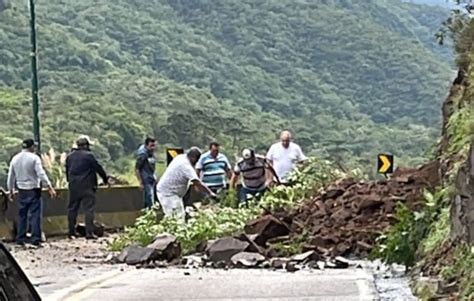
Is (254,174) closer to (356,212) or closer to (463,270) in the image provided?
(356,212)

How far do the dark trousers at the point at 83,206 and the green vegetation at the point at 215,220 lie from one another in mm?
2443

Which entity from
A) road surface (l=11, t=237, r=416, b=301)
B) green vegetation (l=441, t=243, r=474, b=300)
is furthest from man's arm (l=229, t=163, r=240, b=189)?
green vegetation (l=441, t=243, r=474, b=300)

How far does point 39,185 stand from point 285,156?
4.79 metres

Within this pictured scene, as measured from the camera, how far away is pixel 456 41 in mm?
15594

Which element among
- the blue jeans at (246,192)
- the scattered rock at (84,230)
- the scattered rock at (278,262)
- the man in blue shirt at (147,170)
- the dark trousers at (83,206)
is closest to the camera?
the scattered rock at (278,262)

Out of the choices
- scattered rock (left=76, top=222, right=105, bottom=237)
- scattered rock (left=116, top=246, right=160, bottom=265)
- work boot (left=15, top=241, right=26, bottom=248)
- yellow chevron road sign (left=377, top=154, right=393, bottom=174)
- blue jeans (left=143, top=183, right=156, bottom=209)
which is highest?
scattered rock (left=116, top=246, right=160, bottom=265)

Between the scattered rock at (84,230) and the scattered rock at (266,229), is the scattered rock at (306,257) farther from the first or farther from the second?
the scattered rock at (84,230)

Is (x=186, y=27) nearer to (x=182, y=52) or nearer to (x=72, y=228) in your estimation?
(x=182, y=52)

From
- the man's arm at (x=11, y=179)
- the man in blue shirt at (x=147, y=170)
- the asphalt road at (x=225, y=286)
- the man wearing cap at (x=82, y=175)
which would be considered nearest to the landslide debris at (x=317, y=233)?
the asphalt road at (x=225, y=286)

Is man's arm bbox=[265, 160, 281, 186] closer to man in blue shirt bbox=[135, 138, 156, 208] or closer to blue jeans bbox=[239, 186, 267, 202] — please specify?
blue jeans bbox=[239, 186, 267, 202]

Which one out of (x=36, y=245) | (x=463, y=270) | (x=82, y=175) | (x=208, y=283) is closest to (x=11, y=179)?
(x=36, y=245)

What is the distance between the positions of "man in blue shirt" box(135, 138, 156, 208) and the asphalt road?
8867 mm

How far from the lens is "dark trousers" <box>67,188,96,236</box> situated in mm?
21966

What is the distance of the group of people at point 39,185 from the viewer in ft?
65.7
